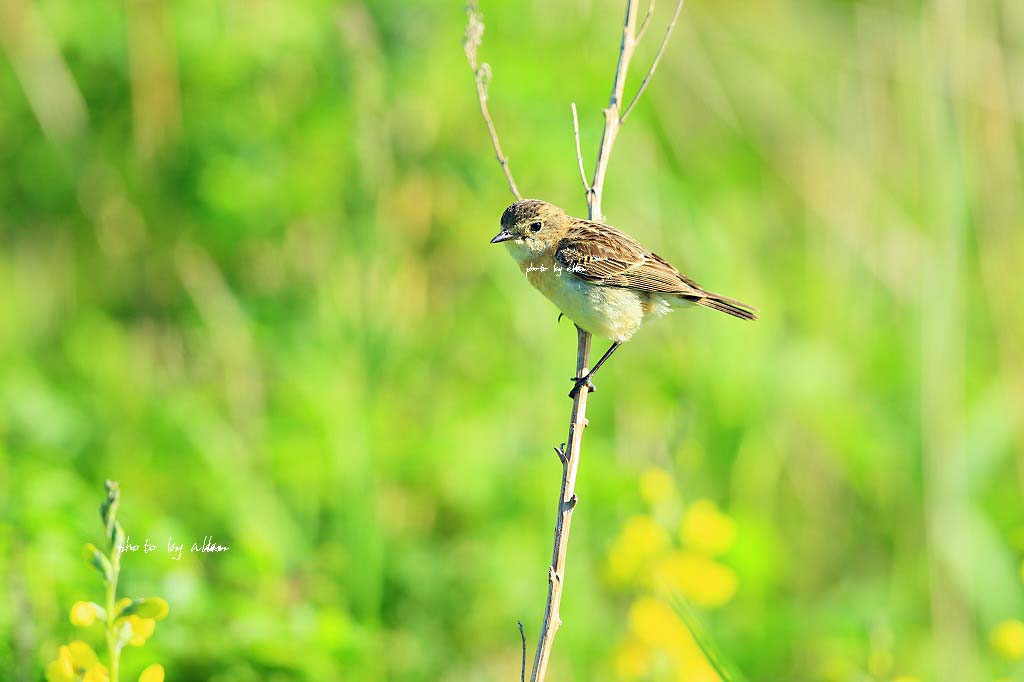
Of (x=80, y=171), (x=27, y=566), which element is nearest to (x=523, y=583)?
(x=27, y=566)

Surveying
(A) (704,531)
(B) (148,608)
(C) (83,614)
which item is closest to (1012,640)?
(A) (704,531)

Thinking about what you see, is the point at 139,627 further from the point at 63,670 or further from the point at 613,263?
the point at 613,263

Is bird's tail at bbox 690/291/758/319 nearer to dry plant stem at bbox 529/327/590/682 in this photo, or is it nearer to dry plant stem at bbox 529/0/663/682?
dry plant stem at bbox 529/0/663/682

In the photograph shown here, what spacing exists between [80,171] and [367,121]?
66.3 inches

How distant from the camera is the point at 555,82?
4402 millimetres

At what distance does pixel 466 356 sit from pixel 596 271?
1.51 m

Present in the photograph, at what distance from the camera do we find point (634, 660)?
10.4 feet

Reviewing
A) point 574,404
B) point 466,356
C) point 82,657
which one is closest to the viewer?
point 82,657

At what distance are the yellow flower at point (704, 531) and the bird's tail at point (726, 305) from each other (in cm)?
69

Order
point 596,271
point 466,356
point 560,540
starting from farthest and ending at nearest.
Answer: point 466,356 < point 596,271 < point 560,540

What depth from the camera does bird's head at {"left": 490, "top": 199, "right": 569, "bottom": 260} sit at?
301cm

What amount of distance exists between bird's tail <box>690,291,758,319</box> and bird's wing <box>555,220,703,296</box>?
0.03 meters

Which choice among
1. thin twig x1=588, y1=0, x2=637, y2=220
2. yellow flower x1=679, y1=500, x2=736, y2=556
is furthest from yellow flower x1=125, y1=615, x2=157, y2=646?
yellow flower x1=679, y1=500, x2=736, y2=556

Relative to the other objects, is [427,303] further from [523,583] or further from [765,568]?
[765,568]
